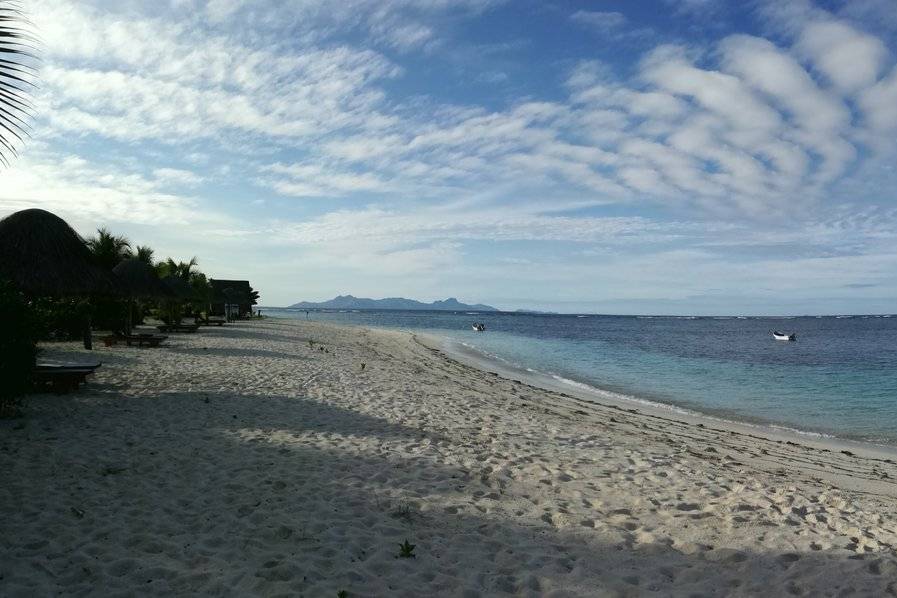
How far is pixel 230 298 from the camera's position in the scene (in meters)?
49.6

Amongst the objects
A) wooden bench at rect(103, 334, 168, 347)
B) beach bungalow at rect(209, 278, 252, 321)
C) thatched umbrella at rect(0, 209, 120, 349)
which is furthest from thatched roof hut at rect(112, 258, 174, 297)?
beach bungalow at rect(209, 278, 252, 321)

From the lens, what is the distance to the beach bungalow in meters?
48.8

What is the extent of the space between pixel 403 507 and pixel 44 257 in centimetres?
1247

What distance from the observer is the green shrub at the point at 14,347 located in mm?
7471

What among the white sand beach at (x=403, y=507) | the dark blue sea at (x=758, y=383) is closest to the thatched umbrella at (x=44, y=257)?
the white sand beach at (x=403, y=507)

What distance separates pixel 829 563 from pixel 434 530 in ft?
10.8

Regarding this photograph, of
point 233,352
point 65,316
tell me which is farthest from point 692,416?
point 65,316

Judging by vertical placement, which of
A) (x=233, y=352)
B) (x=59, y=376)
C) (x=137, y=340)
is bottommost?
(x=233, y=352)

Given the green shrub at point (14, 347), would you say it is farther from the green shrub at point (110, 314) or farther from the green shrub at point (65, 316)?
the green shrub at point (110, 314)

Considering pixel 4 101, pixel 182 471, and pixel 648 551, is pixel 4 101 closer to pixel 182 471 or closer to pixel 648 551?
pixel 182 471

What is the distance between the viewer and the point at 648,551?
460 cm

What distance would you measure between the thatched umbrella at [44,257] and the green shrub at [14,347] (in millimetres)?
5361

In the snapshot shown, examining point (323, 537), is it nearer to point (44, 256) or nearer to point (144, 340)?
point (44, 256)

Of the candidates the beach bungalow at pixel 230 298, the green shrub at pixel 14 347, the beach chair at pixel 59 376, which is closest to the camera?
the green shrub at pixel 14 347
